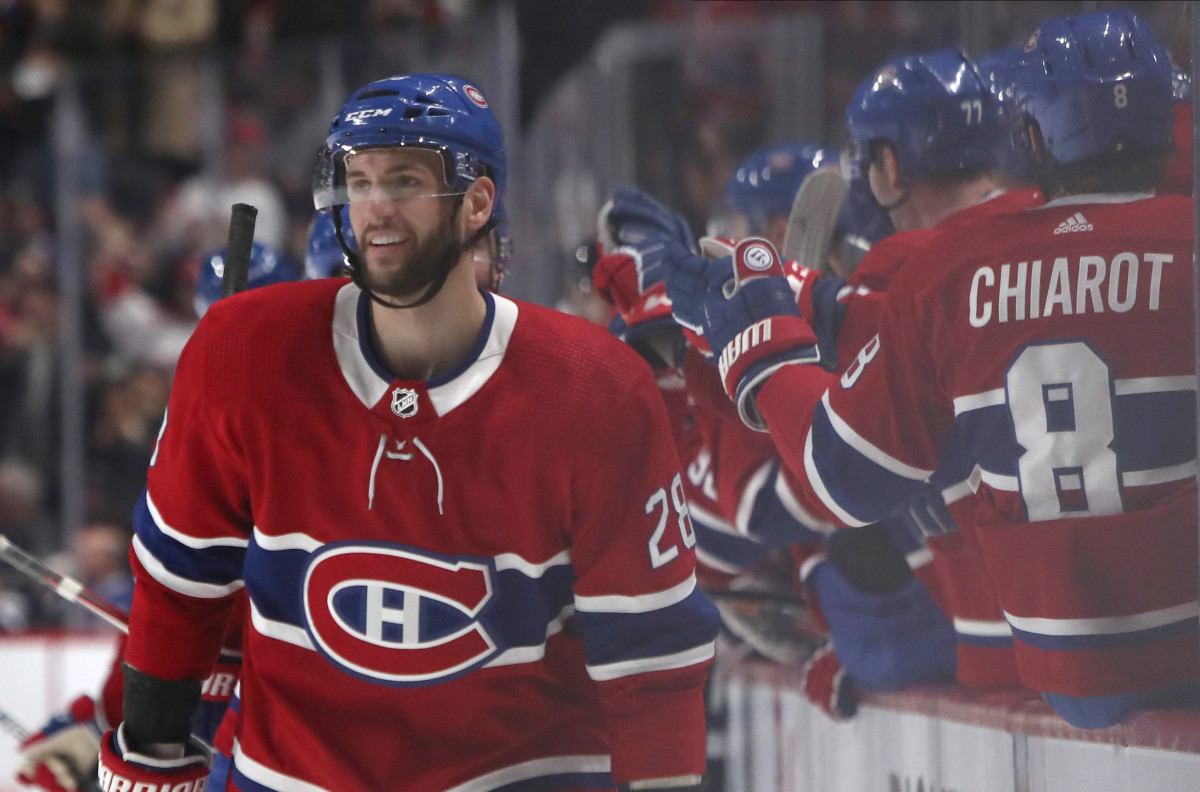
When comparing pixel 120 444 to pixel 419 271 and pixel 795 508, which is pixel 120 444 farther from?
pixel 419 271

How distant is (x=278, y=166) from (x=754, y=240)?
2961 millimetres

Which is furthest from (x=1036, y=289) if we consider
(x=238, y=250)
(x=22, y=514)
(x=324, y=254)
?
(x=22, y=514)

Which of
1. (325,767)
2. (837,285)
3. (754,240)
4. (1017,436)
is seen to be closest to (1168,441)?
(1017,436)

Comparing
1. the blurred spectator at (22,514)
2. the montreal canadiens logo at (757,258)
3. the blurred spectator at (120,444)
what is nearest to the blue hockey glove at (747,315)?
the montreal canadiens logo at (757,258)

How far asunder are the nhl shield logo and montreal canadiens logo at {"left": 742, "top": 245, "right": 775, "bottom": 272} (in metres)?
0.58

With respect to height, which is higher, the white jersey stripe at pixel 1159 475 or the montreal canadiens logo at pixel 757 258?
the montreal canadiens logo at pixel 757 258

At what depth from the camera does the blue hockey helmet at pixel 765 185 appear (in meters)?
2.13

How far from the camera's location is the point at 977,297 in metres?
1.76

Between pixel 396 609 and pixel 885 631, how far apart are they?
2.34ft

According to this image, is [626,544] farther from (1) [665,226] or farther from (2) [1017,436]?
(1) [665,226]

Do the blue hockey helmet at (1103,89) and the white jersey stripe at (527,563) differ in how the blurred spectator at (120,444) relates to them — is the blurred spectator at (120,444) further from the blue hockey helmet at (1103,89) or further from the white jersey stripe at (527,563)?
the blue hockey helmet at (1103,89)

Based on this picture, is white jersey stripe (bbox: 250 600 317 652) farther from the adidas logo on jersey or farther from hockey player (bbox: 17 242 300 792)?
the adidas logo on jersey

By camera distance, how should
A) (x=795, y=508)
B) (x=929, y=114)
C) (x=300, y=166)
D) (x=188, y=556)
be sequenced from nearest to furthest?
(x=188, y=556), (x=929, y=114), (x=795, y=508), (x=300, y=166)

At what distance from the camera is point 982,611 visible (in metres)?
1.84
